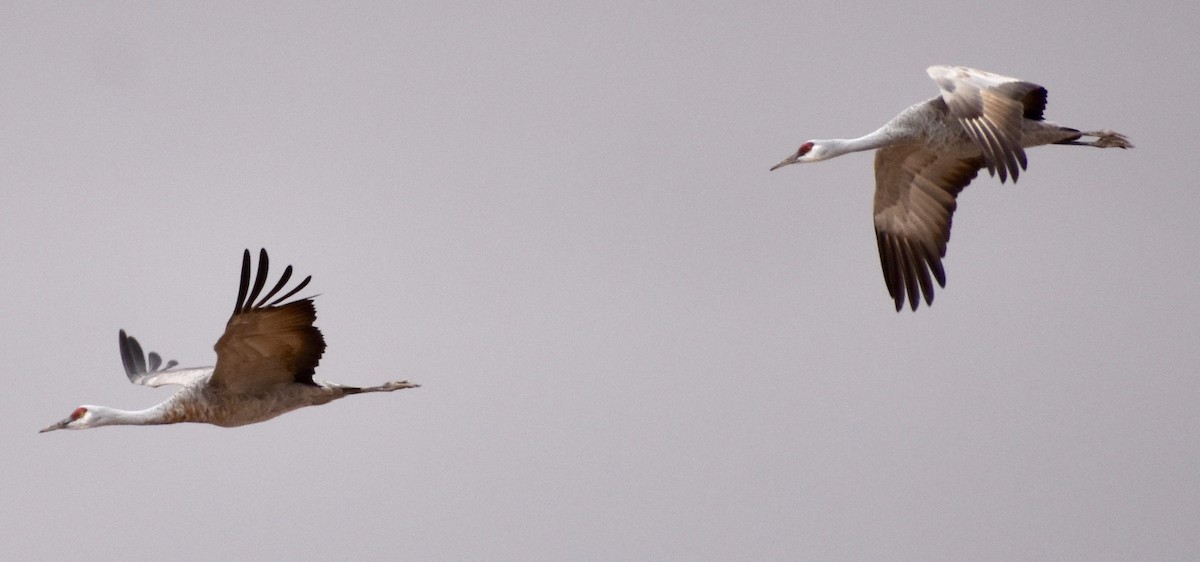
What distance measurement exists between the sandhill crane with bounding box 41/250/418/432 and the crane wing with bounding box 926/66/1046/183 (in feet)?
19.8

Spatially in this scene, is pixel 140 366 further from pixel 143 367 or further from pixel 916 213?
pixel 916 213

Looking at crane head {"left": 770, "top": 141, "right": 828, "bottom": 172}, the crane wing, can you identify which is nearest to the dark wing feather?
crane head {"left": 770, "top": 141, "right": 828, "bottom": 172}

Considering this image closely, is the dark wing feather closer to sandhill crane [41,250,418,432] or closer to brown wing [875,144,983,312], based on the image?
sandhill crane [41,250,418,432]

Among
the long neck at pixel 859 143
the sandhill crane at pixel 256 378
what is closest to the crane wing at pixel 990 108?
the long neck at pixel 859 143

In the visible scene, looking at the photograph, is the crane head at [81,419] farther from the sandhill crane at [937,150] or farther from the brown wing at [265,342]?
the sandhill crane at [937,150]

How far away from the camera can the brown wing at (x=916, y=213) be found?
17984mm

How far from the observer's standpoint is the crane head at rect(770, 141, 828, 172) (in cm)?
1706

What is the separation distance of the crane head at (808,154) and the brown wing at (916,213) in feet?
3.67

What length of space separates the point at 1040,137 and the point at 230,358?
852 centimetres

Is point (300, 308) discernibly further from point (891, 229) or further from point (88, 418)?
point (891, 229)

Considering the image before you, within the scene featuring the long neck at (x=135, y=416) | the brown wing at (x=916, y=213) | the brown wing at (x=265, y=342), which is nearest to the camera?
the brown wing at (x=265, y=342)

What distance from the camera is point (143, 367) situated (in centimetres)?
1888

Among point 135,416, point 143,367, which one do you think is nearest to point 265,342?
point 135,416

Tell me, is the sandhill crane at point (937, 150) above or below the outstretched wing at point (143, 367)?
above
